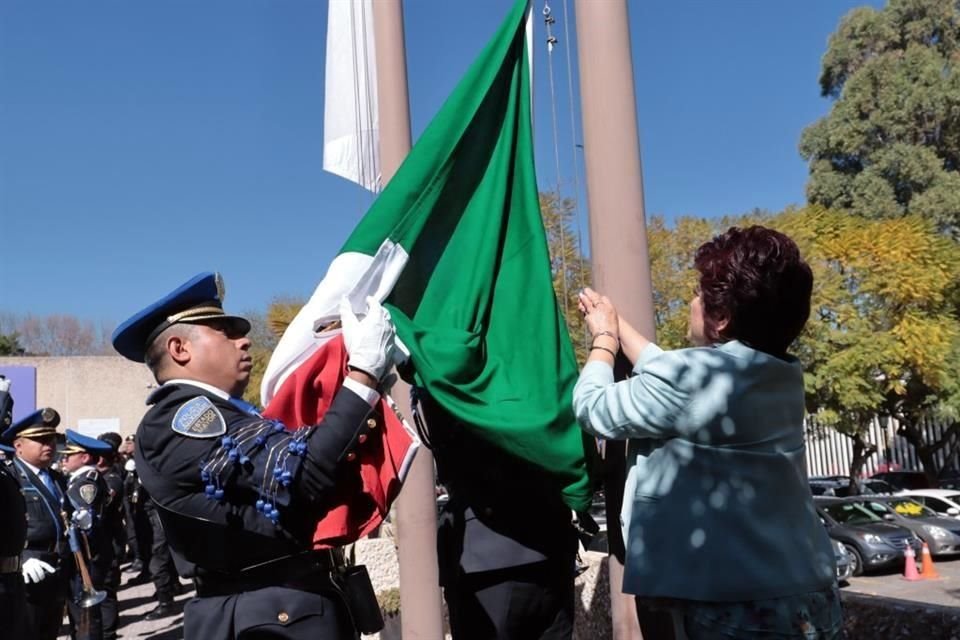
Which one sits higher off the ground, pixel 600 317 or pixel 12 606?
pixel 600 317

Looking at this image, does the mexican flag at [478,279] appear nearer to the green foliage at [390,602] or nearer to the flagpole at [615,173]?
the flagpole at [615,173]

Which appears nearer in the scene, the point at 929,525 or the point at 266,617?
the point at 266,617

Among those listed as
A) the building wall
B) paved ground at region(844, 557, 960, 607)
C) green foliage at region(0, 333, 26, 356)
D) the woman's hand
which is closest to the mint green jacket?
the woman's hand

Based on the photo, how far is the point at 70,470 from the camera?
1038 cm

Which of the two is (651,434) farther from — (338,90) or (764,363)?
(338,90)

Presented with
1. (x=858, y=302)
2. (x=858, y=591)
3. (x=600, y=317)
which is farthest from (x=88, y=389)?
(x=600, y=317)

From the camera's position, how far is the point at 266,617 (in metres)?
2.63

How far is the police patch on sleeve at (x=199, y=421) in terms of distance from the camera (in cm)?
Result: 252

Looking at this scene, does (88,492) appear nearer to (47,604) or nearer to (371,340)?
(47,604)

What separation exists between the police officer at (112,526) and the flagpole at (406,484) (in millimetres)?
5272

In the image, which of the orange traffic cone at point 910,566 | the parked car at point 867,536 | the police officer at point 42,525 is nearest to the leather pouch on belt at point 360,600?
the police officer at point 42,525

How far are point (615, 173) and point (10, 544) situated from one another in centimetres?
425

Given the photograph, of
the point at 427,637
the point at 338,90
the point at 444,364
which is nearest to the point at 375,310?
Result: the point at 444,364

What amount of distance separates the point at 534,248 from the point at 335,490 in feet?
3.88
